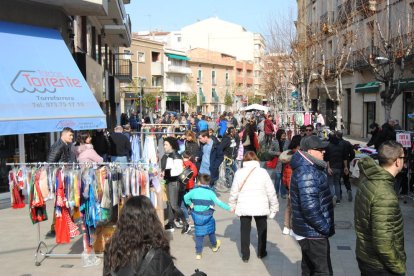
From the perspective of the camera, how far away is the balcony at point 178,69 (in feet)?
205

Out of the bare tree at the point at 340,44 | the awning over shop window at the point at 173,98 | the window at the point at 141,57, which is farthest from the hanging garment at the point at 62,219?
the awning over shop window at the point at 173,98

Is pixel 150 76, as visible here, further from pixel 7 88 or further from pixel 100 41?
pixel 7 88

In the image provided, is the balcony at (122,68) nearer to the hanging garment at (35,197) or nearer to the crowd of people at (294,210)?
the crowd of people at (294,210)

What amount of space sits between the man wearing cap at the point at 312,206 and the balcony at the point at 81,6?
343 inches

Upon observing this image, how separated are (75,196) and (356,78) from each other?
90.9 feet

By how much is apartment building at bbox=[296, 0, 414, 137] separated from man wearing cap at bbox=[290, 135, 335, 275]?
14165 millimetres

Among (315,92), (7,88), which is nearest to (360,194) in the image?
(7,88)

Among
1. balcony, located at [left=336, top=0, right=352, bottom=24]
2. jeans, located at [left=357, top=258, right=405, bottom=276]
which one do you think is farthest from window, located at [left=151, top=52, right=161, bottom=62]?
jeans, located at [left=357, top=258, right=405, bottom=276]

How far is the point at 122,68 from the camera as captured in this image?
1292 inches

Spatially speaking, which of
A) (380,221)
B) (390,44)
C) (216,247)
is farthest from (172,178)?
(390,44)

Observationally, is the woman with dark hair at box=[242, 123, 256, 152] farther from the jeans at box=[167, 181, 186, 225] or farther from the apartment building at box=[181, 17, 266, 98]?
the apartment building at box=[181, 17, 266, 98]

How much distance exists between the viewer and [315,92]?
43781 millimetres

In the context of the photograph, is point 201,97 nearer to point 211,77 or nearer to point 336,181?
point 211,77

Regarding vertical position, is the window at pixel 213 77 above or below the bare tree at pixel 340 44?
above
